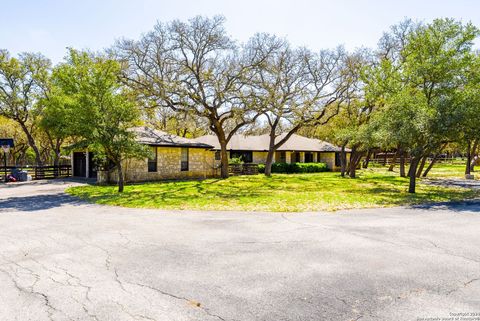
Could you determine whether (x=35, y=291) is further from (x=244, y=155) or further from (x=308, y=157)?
(x=308, y=157)

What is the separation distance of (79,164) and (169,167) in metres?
9.21

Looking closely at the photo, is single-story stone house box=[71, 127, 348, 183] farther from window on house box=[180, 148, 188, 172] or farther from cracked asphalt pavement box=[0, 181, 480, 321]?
cracked asphalt pavement box=[0, 181, 480, 321]

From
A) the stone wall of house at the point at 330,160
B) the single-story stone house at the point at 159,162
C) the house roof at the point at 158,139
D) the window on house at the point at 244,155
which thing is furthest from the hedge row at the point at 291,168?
the house roof at the point at 158,139

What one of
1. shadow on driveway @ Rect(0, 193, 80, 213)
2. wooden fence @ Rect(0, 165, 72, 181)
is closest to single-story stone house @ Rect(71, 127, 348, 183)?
wooden fence @ Rect(0, 165, 72, 181)

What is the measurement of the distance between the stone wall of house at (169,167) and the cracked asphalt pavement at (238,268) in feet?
48.0

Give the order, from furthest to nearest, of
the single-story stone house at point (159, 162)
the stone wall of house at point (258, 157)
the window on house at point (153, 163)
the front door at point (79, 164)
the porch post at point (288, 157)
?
the porch post at point (288, 157) → the stone wall of house at point (258, 157) → the front door at point (79, 164) → the window on house at point (153, 163) → the single-story stone house at point (159, 162)

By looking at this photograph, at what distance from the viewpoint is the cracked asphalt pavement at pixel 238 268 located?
4516mm

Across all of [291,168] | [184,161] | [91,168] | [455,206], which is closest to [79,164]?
[91,168]

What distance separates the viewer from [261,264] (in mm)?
6324

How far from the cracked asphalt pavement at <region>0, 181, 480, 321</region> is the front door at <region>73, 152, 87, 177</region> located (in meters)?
20.8

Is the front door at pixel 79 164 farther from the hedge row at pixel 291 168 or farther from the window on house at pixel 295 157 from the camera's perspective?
the window on house at pixel 295 157

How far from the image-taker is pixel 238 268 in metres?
6.11

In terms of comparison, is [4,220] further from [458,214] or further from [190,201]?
[458,214]

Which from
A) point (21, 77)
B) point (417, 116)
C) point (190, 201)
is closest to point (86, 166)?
point (21, 77)
